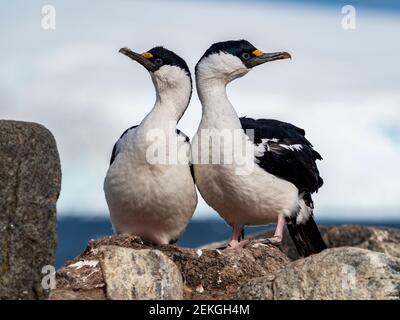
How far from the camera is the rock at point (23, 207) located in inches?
342

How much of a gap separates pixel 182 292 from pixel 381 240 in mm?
8888

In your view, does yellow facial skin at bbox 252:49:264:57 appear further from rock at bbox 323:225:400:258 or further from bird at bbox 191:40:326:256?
rock at bbox 323:225:400:258

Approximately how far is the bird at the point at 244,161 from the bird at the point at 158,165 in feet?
0.82

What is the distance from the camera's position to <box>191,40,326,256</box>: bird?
12453mm

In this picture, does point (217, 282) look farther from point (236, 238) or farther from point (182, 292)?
point (236, 238)

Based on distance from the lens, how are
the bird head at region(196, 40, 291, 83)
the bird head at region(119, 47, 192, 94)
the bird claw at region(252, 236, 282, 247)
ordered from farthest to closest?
the bird claw at region(252, 236, 282, 247), the bird head at region(196, 40, 291, 83), the bird head at region(119, 47, 192, 94)

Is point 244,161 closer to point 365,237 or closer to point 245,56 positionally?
point 245,56

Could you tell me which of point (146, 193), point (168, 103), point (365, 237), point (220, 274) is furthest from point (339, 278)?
point (365, 237)

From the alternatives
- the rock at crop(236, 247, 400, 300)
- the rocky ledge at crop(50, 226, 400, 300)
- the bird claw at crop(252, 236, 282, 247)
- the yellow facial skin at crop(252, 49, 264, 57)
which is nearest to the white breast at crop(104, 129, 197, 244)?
the rocky ledge at crop(50, 226, 400, 300)

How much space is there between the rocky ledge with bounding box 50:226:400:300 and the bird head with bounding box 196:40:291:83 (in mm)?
2381

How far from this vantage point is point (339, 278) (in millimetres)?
9344

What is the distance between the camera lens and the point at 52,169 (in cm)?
888

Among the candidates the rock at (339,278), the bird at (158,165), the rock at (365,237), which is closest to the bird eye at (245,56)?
the bird at (158,165)
